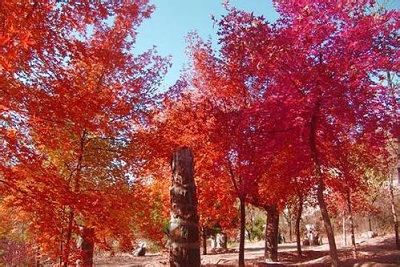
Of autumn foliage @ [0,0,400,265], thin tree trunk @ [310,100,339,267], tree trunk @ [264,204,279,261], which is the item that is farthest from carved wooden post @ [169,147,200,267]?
tree trunk @ [264,204,279,261]

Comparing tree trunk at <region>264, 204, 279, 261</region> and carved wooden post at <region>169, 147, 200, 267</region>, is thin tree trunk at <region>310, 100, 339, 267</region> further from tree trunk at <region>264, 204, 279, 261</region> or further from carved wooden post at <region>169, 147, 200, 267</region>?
tree trunk at <region>264, 204, 279, 261</region>

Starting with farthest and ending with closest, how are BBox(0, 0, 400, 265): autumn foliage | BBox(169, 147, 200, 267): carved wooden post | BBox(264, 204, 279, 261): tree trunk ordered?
BBox(264, 204, 279, 261): tree trunk, BBox(0, 0, 400, 265): autumn foliage, BBox(169, 147, 200, 267): carved wooden post

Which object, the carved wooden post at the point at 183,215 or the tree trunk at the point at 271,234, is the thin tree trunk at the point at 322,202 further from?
the tree trunk at the point at 271,234

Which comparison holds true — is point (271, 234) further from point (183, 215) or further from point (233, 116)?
point (183, 215)

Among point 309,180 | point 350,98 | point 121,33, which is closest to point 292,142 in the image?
point 350,98

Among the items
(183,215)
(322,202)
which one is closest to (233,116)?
(322,202)

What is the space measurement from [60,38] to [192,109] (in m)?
7.94

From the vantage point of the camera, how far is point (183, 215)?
17.3ft

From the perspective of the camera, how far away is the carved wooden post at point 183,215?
5.12 metres

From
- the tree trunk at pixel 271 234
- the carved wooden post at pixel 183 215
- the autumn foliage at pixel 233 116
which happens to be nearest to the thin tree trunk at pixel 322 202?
the autumn foliage at pixel 233 116

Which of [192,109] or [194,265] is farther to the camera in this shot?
[192,109]

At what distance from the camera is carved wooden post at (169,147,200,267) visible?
512cm

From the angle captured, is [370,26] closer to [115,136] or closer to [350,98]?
[350,98]

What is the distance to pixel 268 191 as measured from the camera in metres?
14.6
